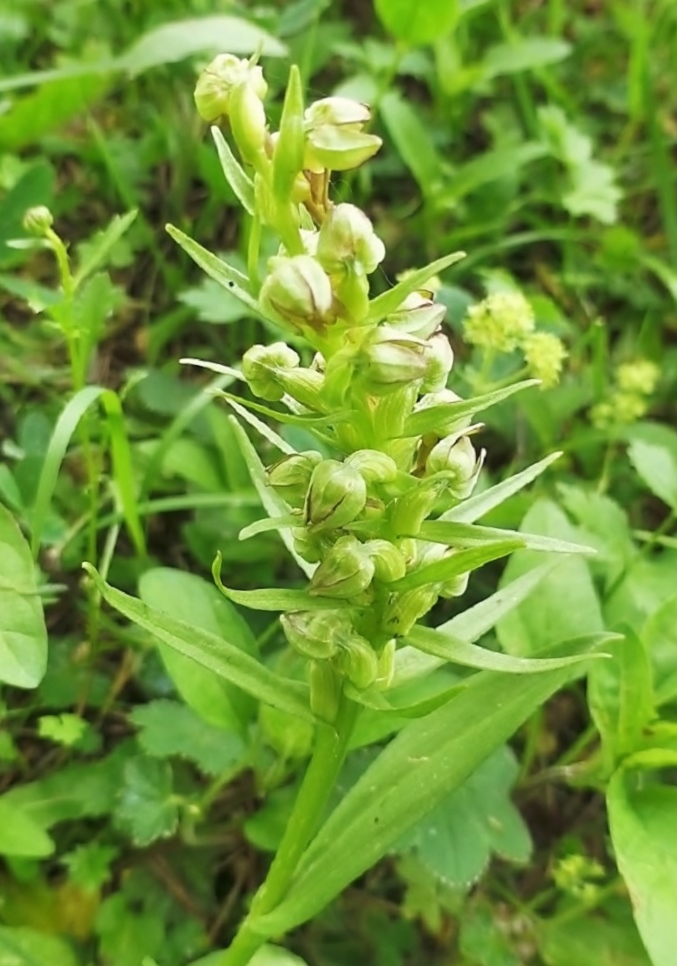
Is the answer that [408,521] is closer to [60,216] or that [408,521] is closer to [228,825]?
[228,825]

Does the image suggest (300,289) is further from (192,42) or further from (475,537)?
(192,42)

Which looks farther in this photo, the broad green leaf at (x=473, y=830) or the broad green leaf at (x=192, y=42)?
the broad green leaf at (x=192, y=42)

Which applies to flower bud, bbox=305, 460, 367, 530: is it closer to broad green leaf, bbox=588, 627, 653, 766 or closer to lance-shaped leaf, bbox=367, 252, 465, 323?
Result: lance-shaped leaf, bbox=367, 252, 465, 323

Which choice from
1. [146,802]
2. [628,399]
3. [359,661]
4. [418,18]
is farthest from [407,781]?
[418,18]

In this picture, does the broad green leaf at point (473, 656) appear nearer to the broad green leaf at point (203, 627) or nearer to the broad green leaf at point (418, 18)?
the broad green leaf at point (203, 627)

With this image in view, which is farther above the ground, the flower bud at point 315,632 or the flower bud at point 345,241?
the flower bud at point 345,241

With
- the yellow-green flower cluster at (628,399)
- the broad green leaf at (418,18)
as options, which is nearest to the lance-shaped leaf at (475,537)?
the yellow-green flower cluster at (628,399)
